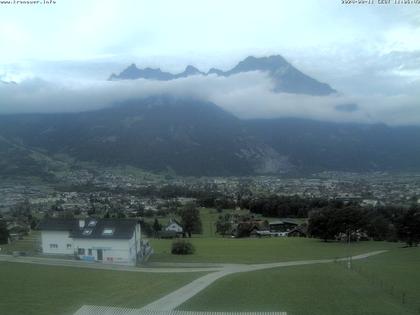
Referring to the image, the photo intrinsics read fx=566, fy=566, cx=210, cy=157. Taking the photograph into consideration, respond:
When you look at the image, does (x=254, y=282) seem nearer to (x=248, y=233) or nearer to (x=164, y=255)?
(x=164, y=255)

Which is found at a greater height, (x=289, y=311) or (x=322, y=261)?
(x=289, y=311)

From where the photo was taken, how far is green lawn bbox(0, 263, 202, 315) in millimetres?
24500

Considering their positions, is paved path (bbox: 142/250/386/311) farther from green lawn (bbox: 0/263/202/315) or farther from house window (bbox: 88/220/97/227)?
house window (bbox: 88/220/97/227)

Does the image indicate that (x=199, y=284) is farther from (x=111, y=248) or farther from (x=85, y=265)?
(x=111, y=248)

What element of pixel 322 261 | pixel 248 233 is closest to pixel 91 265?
pixel 322 261

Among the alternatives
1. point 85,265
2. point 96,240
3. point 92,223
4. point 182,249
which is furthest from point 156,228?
point 85,265

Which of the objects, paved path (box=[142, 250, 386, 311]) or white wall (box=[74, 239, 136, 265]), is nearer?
paved path (box=[142, 250, 386, 311])

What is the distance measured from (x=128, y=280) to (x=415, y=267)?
20900 millimetres

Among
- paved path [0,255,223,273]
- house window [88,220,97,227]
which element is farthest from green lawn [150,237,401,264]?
house window [88,220,97,227]

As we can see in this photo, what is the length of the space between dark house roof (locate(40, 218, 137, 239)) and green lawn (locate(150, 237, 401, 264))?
3.38m

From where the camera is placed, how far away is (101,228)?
158ft

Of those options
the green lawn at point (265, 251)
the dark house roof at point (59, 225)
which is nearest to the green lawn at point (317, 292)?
the green lawn at point (265, 251)

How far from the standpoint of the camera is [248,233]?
86.0 metres

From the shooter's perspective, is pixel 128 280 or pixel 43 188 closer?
pixel 128 280
